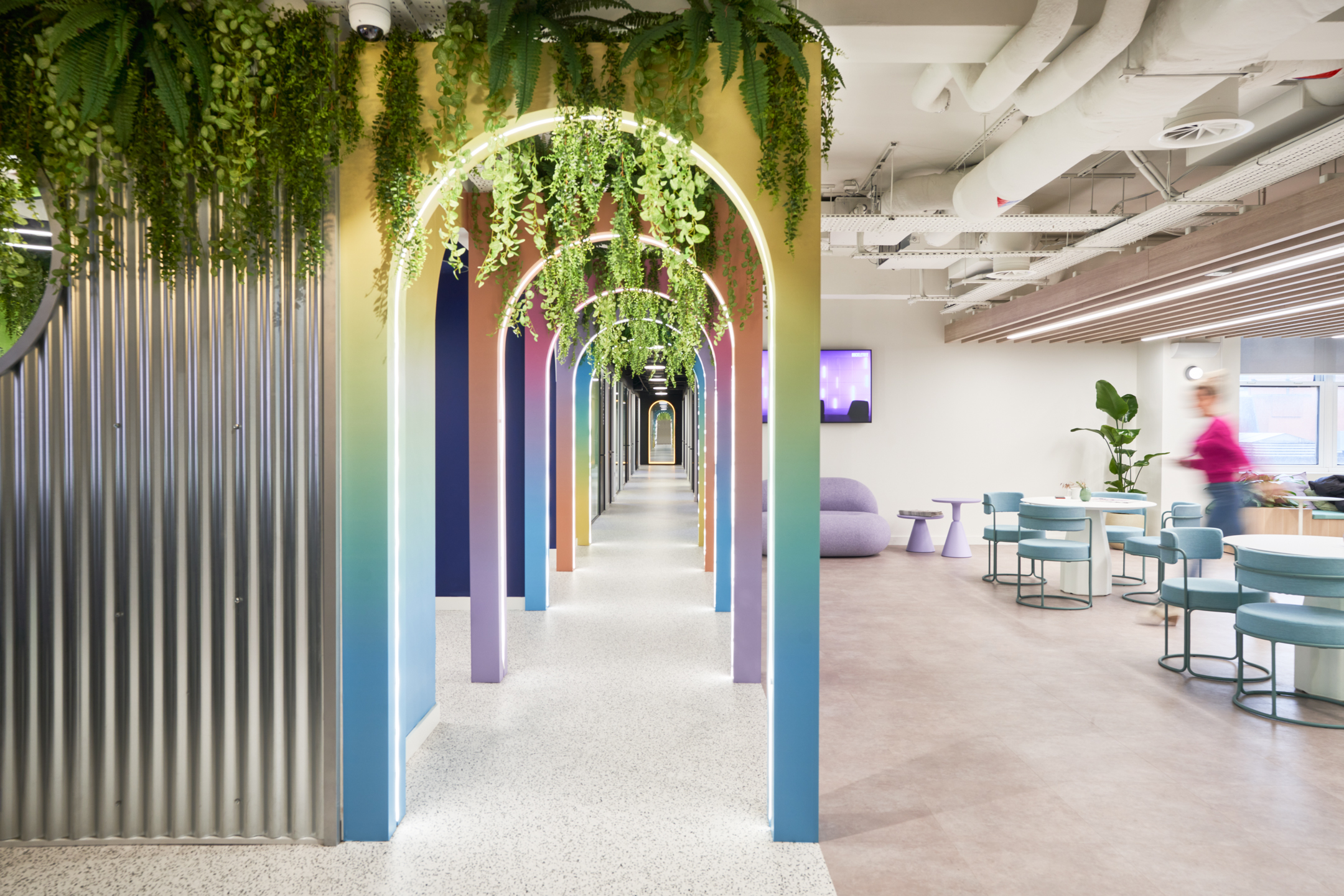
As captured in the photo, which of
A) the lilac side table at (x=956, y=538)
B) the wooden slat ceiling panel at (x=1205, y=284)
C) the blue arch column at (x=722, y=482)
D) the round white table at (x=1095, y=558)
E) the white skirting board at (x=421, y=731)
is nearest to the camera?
the white skirting board at (x=421, y=731)

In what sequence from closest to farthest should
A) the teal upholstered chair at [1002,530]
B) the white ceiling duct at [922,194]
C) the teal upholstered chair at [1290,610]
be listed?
the teal upholstered chair at [1290,610] < the white ceiling duct at [922,194] < the teal upholstered chair at [1002,530]

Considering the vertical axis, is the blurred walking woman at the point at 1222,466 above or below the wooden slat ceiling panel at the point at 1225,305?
below

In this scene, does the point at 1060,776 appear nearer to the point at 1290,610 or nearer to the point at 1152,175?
the point at 1290,610

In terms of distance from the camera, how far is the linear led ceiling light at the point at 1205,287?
552 centimetres

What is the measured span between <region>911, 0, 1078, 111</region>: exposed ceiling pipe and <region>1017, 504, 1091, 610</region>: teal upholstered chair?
428cm

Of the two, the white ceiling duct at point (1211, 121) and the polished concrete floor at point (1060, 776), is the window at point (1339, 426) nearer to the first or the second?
the polished concrete floor at point (1060, 776)

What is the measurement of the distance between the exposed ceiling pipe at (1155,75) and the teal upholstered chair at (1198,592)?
8.52 feet

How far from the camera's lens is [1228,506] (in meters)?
5.70

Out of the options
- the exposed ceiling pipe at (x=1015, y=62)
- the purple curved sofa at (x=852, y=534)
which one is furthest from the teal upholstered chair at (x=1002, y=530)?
the exposed ceiling pipe at (x=1015, y=62)

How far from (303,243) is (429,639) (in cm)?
223

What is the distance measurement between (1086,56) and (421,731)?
4377mm

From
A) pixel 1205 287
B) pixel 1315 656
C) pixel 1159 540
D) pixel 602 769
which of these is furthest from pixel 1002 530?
pixel 602 769

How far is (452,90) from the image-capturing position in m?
2.73

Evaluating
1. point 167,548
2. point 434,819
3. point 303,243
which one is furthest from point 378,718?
point 303,243
